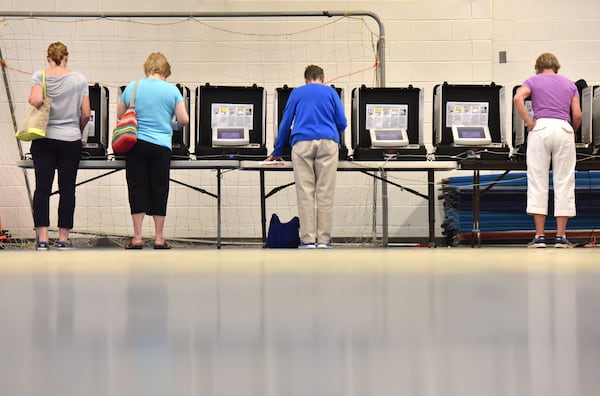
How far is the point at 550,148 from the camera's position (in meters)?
5.87

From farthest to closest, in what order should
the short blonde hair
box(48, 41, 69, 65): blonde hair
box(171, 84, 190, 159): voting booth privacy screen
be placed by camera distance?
box(171, 84, 190, 159): voting booth privacy screen < the short blonde hair < box(48, 41, 69, 65): blonde hair

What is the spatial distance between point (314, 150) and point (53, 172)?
5.99 feet

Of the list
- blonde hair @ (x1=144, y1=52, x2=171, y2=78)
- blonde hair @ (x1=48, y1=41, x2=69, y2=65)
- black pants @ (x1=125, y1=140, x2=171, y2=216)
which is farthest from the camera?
blonde hair @ (x1=144, y1=52, x2=171, y2=78)

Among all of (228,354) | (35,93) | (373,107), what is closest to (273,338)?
(228,354)

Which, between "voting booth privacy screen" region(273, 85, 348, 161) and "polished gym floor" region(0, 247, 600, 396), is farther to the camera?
"voting booth privacy screen" region(273, 85, 348, 161)

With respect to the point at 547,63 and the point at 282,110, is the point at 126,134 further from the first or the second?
the point at 547,63

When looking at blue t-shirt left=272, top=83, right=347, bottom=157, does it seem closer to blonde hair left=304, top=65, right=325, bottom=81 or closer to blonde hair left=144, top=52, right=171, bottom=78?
blonde hair left=304, top=65, right=325, bottom=81

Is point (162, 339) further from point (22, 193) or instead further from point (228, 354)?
point (22, 193)

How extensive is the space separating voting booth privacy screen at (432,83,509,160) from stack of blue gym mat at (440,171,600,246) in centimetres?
95

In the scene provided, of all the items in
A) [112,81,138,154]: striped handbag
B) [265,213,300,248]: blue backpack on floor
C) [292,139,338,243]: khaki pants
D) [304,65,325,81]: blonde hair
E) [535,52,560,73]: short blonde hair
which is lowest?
[265,213,300,248]: blue backpack on floor

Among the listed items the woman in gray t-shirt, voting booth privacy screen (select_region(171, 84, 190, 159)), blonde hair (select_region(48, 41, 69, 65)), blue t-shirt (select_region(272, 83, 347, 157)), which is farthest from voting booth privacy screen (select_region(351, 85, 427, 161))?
blonde hair (select_region(48, 41, 69, 65))

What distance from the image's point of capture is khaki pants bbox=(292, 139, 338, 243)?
19.3 ft

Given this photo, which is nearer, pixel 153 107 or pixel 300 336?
pixel 300 336

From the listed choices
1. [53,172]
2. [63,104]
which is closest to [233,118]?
[63,104]
